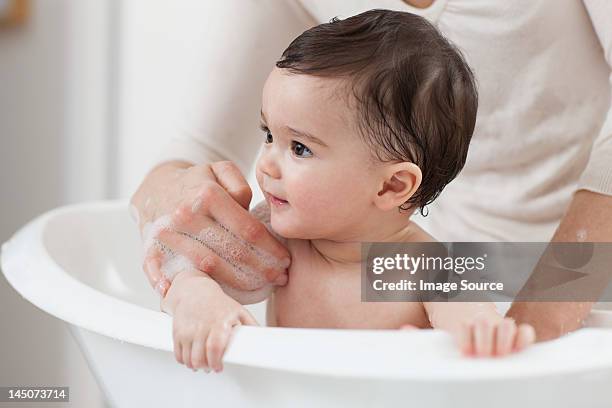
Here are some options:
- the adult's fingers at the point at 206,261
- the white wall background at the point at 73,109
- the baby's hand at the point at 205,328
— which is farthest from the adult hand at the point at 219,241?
the white wall background at the point at 73,109

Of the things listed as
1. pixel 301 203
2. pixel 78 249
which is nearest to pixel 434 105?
pixel 301 203

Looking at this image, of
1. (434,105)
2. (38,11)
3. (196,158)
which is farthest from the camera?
(38,11)

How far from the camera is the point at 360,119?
1.91 feet

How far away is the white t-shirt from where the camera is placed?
75cm

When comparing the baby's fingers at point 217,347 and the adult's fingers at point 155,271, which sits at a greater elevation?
the baby's fingers at point 217,347

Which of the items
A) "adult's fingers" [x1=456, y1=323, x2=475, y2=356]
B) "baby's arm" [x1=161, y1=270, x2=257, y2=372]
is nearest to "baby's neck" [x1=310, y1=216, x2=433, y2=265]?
"baby's arm" [x1=161, y1=270, x2=257, y2=372]

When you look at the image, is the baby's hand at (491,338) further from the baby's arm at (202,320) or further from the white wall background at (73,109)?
the white wall background at (73,109)

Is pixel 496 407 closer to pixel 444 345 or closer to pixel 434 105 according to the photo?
pixel 444 345

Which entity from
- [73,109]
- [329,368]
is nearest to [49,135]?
[73,109]

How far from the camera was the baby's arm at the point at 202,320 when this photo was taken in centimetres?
48

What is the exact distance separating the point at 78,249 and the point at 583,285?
556mm

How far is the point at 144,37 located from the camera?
1.38 metres

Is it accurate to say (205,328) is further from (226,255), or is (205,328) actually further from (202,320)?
(226,255)

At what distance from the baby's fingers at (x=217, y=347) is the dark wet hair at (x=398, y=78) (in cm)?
18
